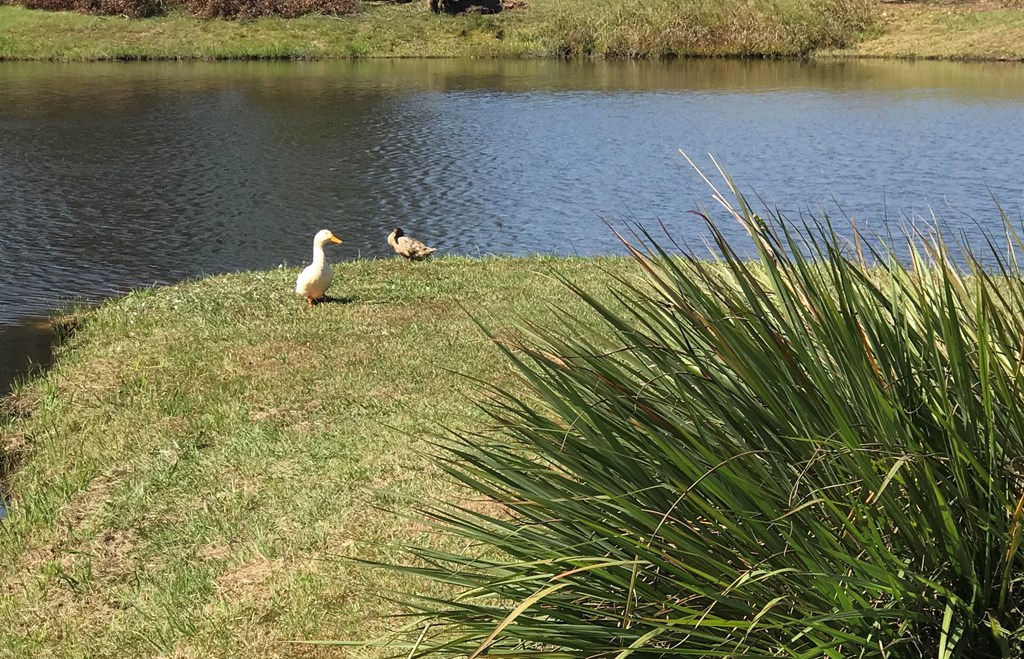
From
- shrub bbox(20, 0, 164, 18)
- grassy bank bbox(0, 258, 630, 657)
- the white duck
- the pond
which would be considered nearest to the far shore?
shrub bbox(20, 0, 164, 18)

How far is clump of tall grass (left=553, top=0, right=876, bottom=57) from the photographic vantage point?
49188 millimetres

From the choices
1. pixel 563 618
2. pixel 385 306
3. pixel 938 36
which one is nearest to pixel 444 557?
pixel 563 618

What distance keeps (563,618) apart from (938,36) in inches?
2003

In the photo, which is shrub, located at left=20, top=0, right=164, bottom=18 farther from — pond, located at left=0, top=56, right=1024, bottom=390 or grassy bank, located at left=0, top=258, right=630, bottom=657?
grassy bank, located at left=0, top=258, right=630, bottom=657

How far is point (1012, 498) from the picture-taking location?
2.91m

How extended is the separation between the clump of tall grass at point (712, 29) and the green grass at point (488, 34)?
1.7 inches

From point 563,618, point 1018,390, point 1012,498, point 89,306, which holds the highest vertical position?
point 1018,390

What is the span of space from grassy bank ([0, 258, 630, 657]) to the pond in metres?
1.84

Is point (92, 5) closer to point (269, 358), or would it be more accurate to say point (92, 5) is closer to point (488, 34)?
point (488, 34)

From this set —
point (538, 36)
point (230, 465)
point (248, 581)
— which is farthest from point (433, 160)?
point (538, 36)

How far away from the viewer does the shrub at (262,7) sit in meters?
53.0

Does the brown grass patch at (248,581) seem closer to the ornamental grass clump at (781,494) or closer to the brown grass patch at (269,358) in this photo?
the ornamental grass clump at (781,494)

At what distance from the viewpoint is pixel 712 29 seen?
163 ft

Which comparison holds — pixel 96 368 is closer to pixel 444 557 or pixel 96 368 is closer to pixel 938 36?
pixel 444 557
